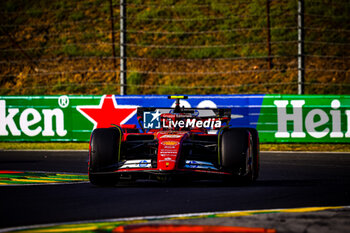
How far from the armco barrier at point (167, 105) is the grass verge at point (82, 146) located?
0.49 meters

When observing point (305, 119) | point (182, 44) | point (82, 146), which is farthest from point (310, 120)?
point (182, 44)

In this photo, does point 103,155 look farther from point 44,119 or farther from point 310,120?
point 44,119

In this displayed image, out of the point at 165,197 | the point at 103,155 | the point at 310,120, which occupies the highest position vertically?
the point at 310,120

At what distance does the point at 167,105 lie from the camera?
60.1ft

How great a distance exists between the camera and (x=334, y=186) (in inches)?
378

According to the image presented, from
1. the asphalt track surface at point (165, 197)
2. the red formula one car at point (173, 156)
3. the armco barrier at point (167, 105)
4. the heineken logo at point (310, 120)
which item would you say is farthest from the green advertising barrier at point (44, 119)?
the red formula one car at point (173, 156)

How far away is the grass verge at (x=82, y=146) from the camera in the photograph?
18281 millimetres

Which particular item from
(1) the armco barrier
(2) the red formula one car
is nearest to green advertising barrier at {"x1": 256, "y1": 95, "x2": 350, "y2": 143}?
(1) the armco barrier

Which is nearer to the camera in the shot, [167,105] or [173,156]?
[173,156]

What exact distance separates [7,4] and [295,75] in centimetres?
1775

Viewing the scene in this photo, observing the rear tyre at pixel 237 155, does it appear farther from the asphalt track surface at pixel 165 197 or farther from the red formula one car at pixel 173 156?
the asphalt track surface at pixel 165 197

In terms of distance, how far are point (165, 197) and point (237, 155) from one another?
155cm

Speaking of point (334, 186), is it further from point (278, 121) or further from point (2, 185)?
point (278, 121)

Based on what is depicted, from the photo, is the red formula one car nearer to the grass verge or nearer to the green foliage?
the grass verge
